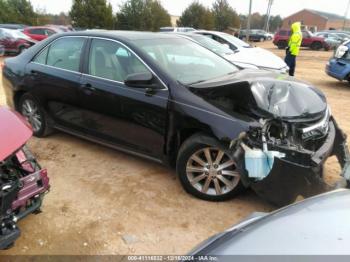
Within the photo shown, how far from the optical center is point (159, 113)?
3.81 metres

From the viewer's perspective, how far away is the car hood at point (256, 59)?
9078 mm

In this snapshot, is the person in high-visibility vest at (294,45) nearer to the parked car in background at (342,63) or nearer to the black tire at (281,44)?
the parked car in background at (342,63)

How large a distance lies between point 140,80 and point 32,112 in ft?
7.65

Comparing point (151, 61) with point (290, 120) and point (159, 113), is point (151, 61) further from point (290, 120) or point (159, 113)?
point (290, 120)

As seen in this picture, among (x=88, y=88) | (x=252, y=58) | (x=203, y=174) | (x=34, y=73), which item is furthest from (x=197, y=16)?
(x=203, y=174)

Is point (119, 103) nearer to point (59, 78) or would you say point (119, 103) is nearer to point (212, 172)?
point (59, 78)

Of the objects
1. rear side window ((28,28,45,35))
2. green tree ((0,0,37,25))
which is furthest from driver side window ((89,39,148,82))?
green tree ((0,0,37,25))

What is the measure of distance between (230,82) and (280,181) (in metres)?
1.07

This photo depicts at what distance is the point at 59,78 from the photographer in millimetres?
4727

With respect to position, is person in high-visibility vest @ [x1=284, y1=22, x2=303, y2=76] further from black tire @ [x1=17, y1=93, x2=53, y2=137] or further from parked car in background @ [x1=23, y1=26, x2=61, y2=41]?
parked car in background @ [x1=23, y1=26, x2=61, y2=41]

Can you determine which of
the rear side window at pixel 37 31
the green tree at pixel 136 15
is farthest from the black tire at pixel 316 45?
the rear side window at pixel 37 31

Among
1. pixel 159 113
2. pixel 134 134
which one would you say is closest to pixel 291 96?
pixel 159 113

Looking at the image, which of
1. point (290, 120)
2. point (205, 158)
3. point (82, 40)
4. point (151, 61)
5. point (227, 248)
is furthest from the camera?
point (82, 40)

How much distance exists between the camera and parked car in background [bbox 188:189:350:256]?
1647mm
